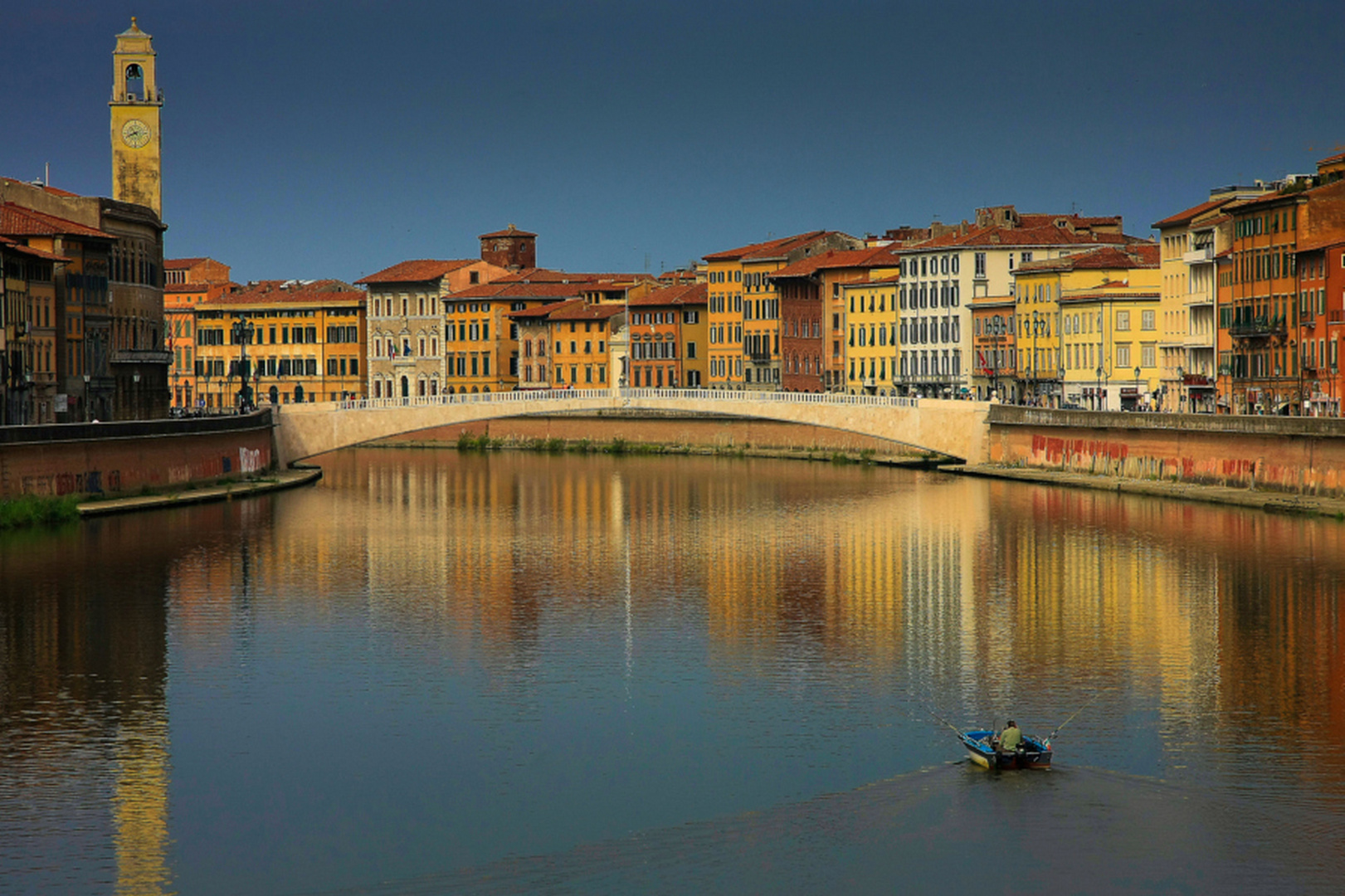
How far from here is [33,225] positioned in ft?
236

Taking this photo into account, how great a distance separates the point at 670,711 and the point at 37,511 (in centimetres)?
2858

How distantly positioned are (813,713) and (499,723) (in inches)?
184

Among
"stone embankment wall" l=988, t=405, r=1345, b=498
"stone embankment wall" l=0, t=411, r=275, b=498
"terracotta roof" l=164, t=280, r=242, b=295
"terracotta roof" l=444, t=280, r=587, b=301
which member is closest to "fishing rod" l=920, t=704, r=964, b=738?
"stone embankment wall" l=988, t=405, r=1345, b=498

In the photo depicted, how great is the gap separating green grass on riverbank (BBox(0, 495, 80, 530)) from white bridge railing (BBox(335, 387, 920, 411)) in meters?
27.0

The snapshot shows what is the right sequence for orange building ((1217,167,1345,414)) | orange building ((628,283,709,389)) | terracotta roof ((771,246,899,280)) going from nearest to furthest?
orange building ((1217,167,1345,414)) → terracotta roof ((771,246,899,280)) → orange building ((628,283,709,389))

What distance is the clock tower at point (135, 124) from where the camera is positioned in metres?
86.4

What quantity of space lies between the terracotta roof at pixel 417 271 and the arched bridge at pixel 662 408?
45.4 metres

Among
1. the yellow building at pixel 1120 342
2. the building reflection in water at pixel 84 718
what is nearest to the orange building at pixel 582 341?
the yellow building at pixel 1120 342

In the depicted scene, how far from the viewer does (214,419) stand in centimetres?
7088

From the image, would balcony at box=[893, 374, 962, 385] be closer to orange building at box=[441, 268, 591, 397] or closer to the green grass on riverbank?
orange building at box=[441, 268, 591, 397]

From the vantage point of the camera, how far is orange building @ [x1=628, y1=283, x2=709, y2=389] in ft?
408

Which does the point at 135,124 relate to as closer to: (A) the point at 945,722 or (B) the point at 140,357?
(B) the point at 140,357

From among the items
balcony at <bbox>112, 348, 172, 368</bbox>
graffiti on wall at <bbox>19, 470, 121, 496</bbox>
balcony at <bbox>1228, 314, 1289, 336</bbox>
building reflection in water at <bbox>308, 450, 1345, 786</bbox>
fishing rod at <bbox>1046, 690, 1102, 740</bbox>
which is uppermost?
balcony at <bbox>1228, 314, 1289, 336</bbox>

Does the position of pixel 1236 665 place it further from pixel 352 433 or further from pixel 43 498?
pixel 352 433
